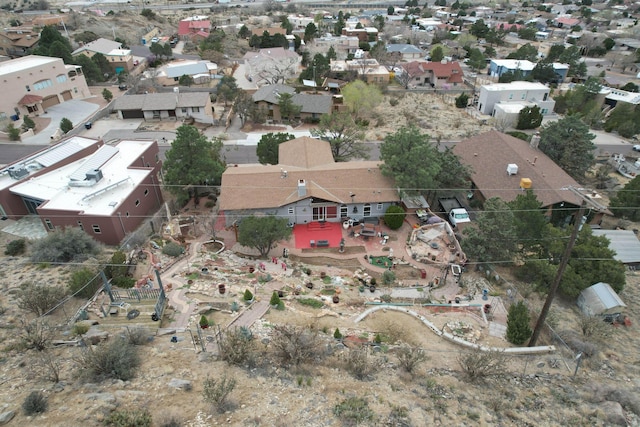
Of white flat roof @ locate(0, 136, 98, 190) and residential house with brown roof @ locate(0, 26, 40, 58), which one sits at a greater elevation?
residential house with brown roof @ locate(0, 26, 40, 58)

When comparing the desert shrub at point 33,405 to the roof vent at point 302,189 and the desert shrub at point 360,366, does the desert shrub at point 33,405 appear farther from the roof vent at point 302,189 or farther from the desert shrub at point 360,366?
the roof vent at point 302,189

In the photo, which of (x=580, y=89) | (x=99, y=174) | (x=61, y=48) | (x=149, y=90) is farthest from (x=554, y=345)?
(x=61, y=48)

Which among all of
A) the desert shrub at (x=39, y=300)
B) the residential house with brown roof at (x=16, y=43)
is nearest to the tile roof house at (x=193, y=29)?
the residential house with brown roof at (x=16, y=43)

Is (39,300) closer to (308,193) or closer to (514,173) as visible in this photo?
(308,193)

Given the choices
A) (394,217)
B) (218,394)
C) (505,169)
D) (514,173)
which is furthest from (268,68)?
(218,394)

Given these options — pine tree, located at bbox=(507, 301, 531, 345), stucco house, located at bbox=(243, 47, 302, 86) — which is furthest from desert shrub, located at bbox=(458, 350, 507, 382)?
stucco house, located at bbox=(243, 47, 302, 86)

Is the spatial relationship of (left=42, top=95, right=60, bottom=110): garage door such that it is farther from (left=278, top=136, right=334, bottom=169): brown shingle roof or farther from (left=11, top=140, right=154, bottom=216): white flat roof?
(left=278, top=136, right=334, bottom=169): brown shingle roof
